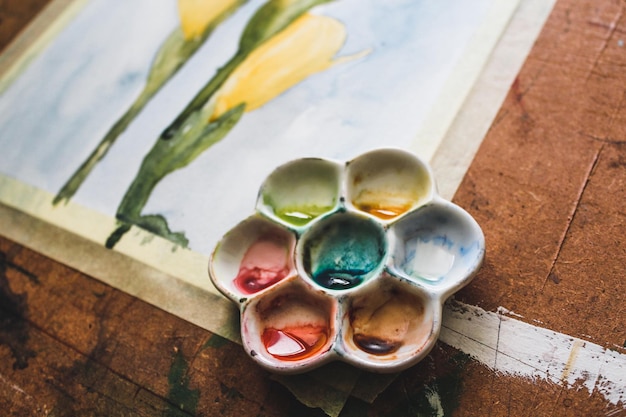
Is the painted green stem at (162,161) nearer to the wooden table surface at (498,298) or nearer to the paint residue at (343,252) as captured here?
the wooden table surface at (498,298)

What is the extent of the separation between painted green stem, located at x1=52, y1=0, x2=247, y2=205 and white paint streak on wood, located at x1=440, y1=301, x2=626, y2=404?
537mm

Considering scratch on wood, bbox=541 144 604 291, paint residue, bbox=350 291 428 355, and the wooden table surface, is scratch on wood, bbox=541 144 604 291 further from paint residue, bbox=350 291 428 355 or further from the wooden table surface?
paint residue, bbox=350 291 428 355

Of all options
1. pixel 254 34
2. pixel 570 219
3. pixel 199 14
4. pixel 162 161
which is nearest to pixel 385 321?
pixel 570 219

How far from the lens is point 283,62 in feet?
2.75

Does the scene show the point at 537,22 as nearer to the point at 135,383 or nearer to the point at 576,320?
the point at 576,320

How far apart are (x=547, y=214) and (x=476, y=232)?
11cm

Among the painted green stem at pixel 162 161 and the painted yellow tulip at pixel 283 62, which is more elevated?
the painted yellow tulip at pixel 283 62

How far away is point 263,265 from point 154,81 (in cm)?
41

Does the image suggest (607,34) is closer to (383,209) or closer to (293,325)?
(383,209)

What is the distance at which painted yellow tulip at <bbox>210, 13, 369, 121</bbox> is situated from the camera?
82 centimetres

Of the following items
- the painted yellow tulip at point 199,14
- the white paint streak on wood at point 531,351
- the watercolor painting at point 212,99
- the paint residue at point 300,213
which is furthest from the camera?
the painted yellow tulip at point 199,14

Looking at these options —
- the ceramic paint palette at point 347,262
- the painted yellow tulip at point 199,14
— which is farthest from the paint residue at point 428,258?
the painted yellow tulip at point 199,14

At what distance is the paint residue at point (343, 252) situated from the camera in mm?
592

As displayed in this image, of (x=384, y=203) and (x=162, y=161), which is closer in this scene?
(x=384, y=203)
